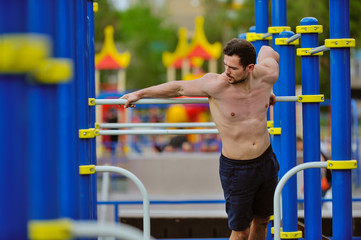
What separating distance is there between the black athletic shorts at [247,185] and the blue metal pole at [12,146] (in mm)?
2105

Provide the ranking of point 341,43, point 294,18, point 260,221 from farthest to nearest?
point 294,18 → point 260,221 → point 341,43

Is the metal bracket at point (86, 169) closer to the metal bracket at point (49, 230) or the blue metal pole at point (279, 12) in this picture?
the metal bracket at point (49, 230)

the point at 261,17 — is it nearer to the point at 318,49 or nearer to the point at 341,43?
the point at 318,49

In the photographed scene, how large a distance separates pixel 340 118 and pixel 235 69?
609mm

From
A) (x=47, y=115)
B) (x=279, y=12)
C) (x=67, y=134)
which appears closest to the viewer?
(x=47, y=115)

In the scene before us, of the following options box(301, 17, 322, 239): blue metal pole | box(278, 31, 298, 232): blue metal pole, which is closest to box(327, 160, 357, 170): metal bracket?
box(301, 17, 322, 239): blue metal pole

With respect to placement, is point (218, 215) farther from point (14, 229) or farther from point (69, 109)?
point (14, 229)

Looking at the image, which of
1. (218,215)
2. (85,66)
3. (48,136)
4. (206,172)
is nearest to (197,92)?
(85,66)

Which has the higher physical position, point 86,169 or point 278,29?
point 278,29

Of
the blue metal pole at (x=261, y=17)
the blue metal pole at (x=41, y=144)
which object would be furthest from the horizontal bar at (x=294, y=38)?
the blue metal pole at (x=41, y=144)

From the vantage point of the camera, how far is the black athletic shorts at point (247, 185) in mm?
3283

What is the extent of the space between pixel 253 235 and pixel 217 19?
35.5 meters

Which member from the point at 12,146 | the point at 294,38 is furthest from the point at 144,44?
the point at 12,146

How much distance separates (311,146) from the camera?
3.48m
